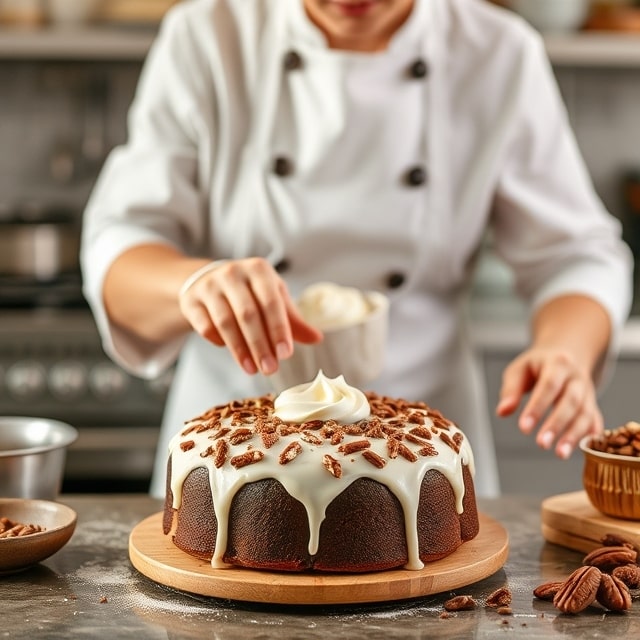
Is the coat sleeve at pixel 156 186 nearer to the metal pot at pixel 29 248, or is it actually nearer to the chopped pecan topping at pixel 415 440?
the chopped pecan topping at pixel 415 440

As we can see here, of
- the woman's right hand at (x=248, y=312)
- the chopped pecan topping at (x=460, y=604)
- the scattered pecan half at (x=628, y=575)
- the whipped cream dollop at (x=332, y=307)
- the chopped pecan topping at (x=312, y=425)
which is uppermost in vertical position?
the woman's right hand at (x=248, y=312)

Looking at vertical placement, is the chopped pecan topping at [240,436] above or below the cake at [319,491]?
above

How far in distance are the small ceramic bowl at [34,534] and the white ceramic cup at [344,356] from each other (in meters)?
0.41

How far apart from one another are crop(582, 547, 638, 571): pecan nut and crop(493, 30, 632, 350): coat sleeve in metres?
0.78

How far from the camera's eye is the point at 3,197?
11.1ft

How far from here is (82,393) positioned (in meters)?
2.80

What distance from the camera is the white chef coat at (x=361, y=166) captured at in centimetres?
196

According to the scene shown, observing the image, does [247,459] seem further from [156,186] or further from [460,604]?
[156,186]

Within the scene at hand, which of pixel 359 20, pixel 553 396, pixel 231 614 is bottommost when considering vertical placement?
pixel 231 614

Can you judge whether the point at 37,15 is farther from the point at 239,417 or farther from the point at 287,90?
the point at 239,417

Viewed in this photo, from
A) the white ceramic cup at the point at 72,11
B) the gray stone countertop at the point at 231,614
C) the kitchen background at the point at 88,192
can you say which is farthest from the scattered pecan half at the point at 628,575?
the white ceramic cup at the point at 72,11

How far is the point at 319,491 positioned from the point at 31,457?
388 mm

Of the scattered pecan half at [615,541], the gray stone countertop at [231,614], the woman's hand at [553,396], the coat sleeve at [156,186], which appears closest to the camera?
the gray stone countertop at [231,614]

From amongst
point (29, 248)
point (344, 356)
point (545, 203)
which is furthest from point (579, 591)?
point (29, 248)
